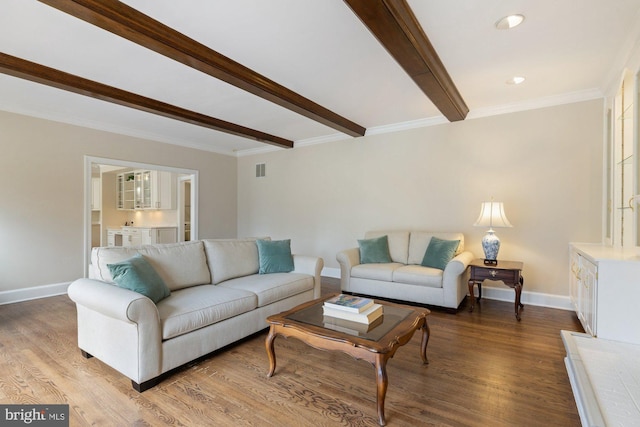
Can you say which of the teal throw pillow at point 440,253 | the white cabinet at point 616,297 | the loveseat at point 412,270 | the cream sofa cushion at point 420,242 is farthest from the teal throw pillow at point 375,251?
the white cabinet at point 616,297

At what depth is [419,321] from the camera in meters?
2.27

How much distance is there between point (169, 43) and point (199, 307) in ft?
6.71

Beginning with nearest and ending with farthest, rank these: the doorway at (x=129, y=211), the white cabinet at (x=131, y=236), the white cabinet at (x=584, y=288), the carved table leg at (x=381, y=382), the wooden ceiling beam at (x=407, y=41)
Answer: the carved table leg at (x=381, y=382) < the wooden ceiling beam at (x=407, y=41) < the white cabinet at (x=584, y=288) < the doorway at (x=129, y=211) < the white cabinet at (x=131, y=236)

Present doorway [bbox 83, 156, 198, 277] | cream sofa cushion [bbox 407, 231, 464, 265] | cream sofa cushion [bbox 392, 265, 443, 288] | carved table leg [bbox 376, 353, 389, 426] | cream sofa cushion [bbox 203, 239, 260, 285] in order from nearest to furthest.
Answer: carved table leg [bbox 376, 353, 389, 426], cream sofa cushion [bbox 203, 239, 260, 285], cream sofa cushion [bbox 392, 265, 443, 288], cream sofa cushion [bbox 407, 231, 464, 265], doorway [bbox 83, 156, 198, 277]

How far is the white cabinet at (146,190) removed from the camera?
285 inches

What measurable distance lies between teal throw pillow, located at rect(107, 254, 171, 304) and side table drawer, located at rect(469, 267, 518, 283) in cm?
326

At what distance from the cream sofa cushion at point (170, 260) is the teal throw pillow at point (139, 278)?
20 cm

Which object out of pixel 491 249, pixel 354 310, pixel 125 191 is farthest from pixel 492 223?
pixel 125 191

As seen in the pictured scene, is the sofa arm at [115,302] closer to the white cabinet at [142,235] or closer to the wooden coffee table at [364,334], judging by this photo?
the wooden coffee table at [364,334]

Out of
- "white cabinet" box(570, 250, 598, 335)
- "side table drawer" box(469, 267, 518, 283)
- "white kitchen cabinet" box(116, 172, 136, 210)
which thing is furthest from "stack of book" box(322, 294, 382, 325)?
"white kitchen cabinet" box(116, 172, 136, 210)

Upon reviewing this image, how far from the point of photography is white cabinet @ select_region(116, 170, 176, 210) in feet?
23.7

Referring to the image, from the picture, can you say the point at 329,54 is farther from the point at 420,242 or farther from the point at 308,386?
the point at 420,242

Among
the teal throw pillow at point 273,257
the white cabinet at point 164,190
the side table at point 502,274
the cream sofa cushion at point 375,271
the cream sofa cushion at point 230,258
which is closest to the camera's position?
the cream sofa cushion at point 230,258

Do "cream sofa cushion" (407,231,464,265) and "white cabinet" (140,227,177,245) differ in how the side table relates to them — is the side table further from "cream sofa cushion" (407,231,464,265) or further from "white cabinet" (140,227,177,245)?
"white cabinet" (140,227,177,245)
